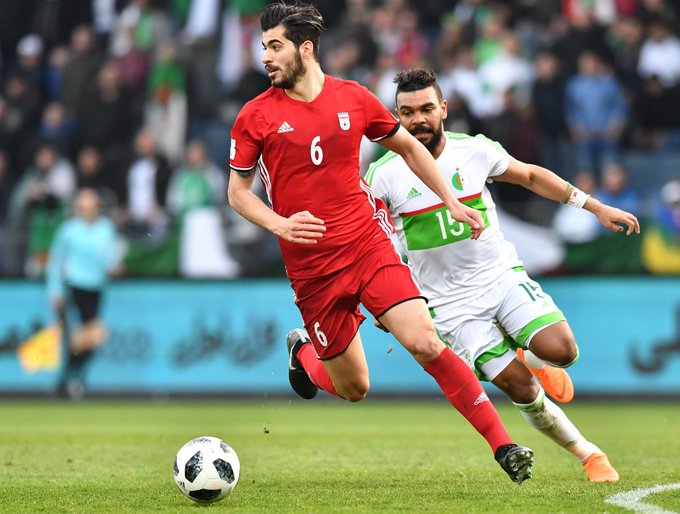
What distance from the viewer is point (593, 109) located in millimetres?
17484

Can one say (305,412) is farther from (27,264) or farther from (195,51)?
(195,51)

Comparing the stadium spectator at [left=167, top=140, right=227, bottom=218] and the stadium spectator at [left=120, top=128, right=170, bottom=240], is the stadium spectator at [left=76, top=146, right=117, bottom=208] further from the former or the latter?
the stadium spectator at [left=167, top=140, right=227, bottom=218]

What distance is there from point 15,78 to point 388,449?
12.3 meters

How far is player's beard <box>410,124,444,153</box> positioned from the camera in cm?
814

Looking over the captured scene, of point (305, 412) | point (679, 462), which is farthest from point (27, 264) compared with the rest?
point (679, 462)

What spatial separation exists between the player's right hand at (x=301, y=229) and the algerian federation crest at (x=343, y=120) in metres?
0.68

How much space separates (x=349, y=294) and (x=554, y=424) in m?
1.70

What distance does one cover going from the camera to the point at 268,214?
6.90 m

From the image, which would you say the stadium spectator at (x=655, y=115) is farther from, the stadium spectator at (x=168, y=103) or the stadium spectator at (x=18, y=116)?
the stadium spectator at (x=18, y=116)

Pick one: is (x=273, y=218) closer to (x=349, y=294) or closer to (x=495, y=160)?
(x=349, y=294)

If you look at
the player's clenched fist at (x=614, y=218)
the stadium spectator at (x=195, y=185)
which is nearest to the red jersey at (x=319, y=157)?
the player's clenched fist at (x=614, y=218)

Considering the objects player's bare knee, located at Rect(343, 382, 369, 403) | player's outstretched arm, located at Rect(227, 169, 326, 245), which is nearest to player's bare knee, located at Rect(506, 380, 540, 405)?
player's bare knee, located at Rect(343, 382, 369, 403)

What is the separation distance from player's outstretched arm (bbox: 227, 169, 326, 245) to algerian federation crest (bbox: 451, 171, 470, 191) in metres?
1.36

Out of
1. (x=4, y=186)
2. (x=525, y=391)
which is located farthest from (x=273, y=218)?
(x=4, y=186)
